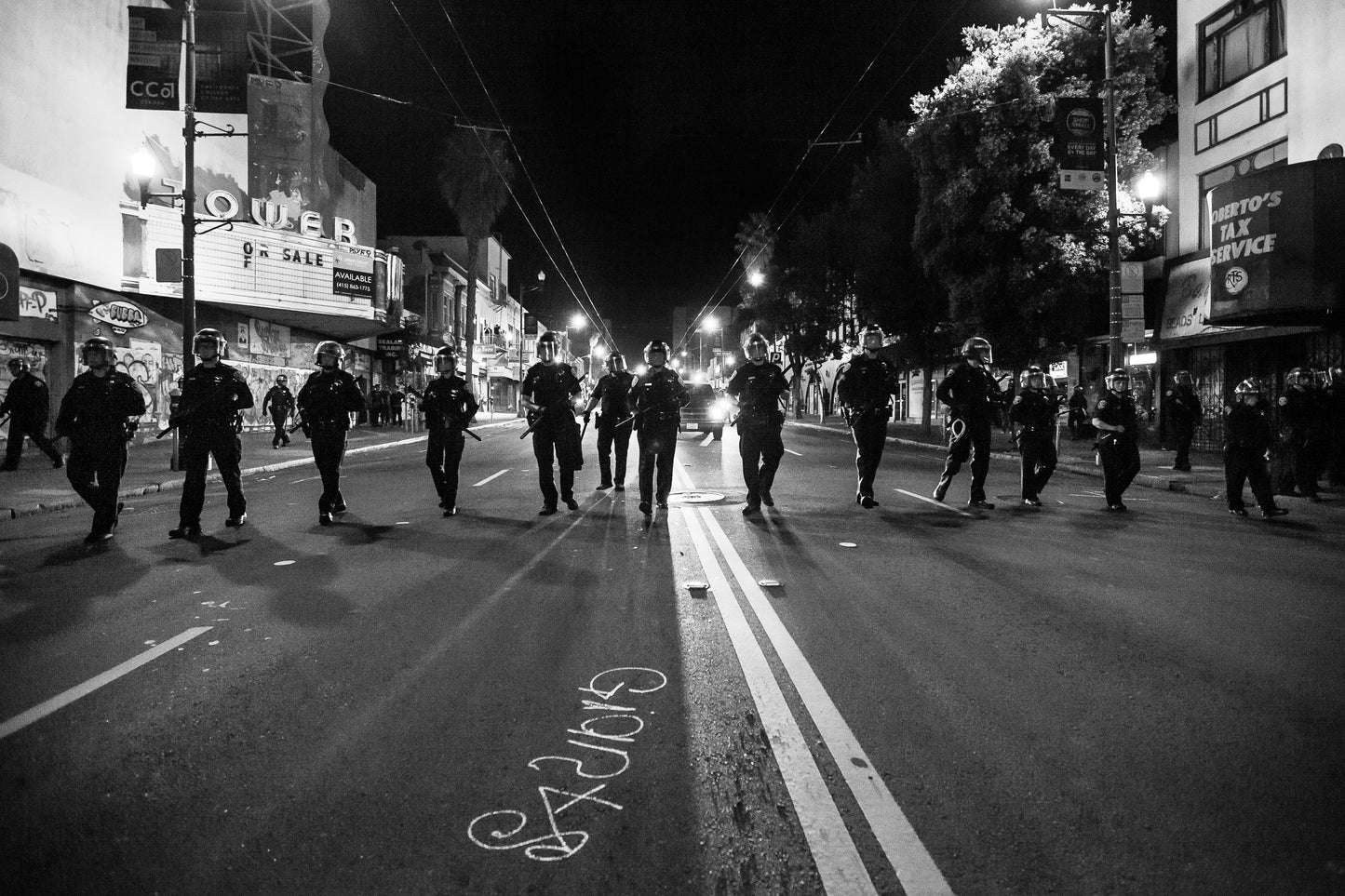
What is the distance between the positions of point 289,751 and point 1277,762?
147 inches

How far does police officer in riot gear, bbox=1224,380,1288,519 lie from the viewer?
33.4ft

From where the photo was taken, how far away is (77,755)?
11.3 ft

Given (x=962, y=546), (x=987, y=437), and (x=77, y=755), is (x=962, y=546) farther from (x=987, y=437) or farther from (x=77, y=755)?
(x=77, y=755)

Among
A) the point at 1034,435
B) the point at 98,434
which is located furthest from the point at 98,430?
the point at 1034,435

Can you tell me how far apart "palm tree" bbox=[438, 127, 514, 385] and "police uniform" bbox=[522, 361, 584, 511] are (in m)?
30.5

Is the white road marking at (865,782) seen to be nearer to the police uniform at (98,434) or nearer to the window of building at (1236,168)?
the police uniform at (98,434)

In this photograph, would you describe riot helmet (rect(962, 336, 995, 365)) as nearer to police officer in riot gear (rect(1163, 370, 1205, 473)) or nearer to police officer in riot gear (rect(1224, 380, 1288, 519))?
police officer in riot gear (rect(1224, 380, 1288, 519))

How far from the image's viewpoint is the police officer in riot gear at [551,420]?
10367 millimetres

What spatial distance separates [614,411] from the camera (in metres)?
12.1

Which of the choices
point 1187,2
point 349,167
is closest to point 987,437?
point 1187,2

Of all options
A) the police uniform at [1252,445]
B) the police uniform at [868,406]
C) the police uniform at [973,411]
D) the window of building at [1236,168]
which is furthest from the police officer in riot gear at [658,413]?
the window of building at [1236,168]

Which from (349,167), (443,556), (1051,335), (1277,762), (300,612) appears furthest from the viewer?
(349,167)

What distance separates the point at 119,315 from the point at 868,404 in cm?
2076

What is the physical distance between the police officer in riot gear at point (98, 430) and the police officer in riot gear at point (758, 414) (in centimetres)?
629
